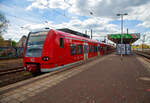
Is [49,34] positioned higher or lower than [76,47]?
higher

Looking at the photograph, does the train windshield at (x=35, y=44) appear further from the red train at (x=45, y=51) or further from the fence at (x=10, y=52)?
the fence at (x=10, y=52)

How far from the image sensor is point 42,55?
575 cm

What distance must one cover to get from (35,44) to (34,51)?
461 millimetres

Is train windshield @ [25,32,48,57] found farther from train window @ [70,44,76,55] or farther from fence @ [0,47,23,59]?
fence @ [0,47,23,59]

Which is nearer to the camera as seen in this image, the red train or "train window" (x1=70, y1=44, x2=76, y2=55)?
the red train

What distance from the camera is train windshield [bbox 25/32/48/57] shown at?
19.6 feet

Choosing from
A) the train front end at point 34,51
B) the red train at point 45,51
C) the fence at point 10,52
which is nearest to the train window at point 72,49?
the red train at point 45,51

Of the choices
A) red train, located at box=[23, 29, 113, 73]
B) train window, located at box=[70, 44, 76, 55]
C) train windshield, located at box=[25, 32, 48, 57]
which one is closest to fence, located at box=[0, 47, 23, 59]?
train windshield, located at box=[25, 32, 48, 57]

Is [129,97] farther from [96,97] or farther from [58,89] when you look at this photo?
[58,89]

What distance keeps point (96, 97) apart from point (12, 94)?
290 cm

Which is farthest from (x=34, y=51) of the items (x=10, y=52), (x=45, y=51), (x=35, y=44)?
(x=10, y=52)

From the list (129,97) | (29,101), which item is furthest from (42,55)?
(129,97)

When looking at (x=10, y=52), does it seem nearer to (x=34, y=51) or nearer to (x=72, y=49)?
(x=34, y=51)

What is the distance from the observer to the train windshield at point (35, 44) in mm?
5971
